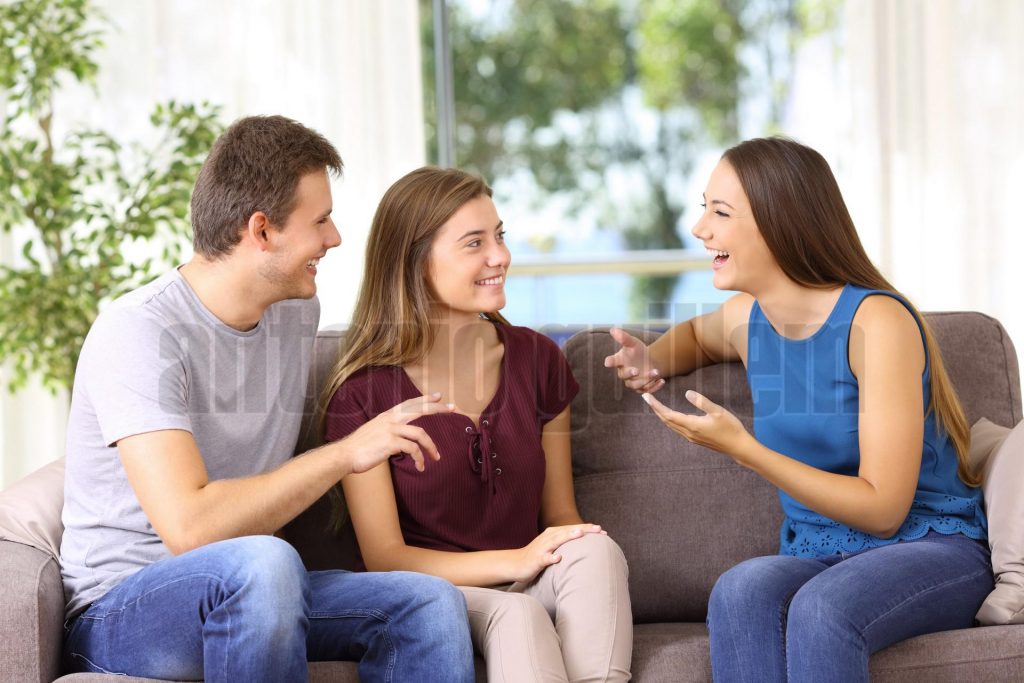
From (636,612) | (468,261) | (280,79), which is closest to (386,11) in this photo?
(280,79)

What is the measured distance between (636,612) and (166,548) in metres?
0.88

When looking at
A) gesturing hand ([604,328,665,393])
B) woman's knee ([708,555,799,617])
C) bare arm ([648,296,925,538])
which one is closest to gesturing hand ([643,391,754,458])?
bare arm ([648,296,925,538])

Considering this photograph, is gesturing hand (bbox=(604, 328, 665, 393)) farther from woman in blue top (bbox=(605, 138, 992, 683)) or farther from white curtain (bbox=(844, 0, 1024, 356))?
white curtain (bbox=(844, 0, 1024, 356))

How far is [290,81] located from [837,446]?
289 cm

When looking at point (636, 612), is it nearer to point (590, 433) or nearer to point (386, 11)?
point (590, 433)

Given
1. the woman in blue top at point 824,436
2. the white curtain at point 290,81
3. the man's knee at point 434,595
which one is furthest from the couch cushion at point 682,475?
the white curtain at point 290,81

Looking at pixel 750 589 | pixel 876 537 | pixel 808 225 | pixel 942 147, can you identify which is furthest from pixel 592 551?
pixel 942 147

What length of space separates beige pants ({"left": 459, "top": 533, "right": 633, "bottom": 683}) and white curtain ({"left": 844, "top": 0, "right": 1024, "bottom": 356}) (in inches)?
104

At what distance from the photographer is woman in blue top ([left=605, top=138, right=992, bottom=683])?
166 cm

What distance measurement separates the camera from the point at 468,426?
1948mm

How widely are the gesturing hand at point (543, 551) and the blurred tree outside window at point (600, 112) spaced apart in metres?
4.65

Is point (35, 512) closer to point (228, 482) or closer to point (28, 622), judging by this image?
point (28, 622)

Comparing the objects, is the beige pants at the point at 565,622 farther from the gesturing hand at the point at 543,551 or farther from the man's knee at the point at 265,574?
the man's knee at the point at 265,574

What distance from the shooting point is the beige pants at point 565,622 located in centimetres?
164
